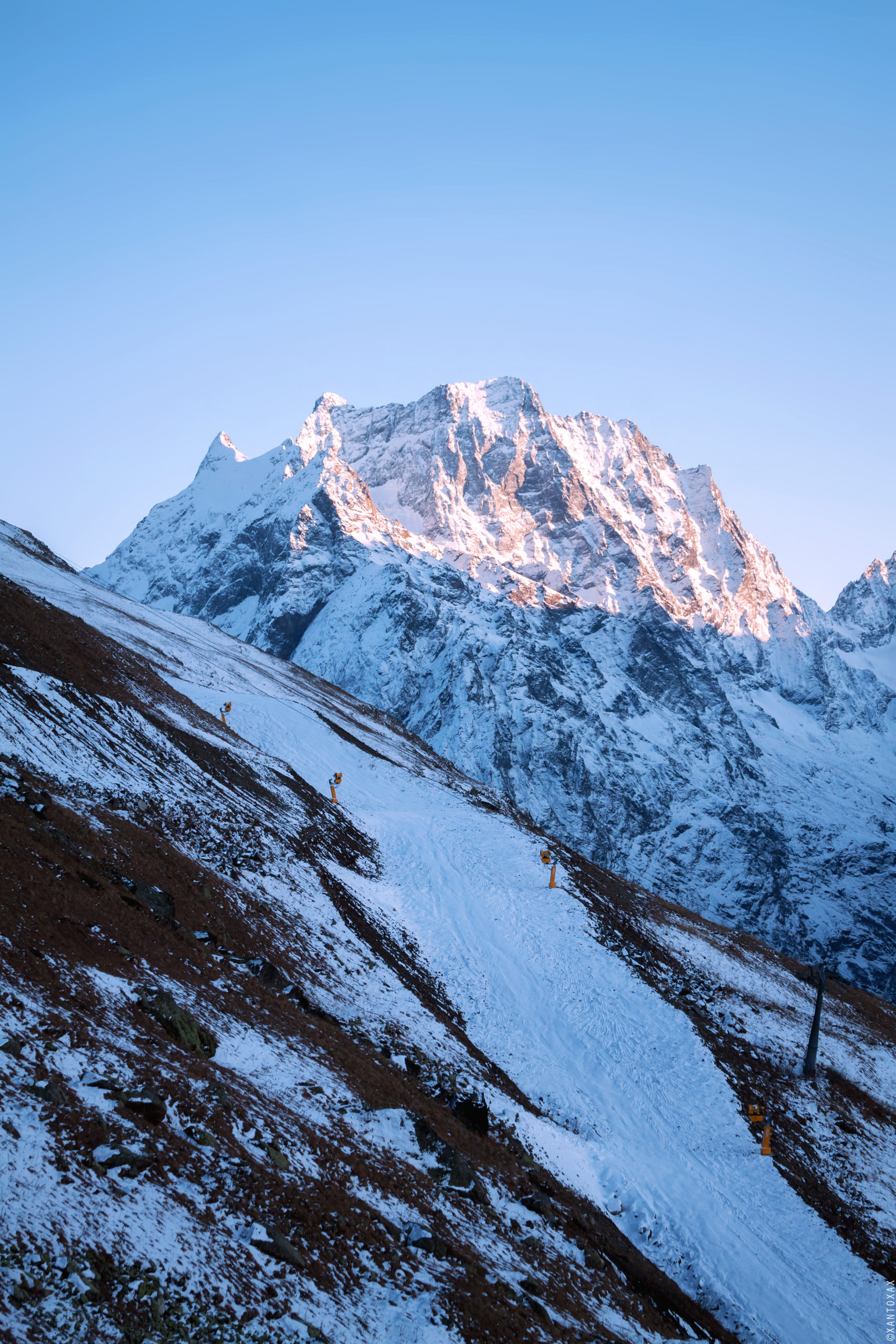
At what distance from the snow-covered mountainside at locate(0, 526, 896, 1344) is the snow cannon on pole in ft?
1.66

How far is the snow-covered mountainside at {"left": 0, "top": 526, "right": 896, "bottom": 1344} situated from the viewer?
11.0 m

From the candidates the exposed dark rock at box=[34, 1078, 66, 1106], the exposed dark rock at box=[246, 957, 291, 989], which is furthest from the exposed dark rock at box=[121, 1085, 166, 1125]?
the exposed dark rock at box=[246, 957, 291, 989]

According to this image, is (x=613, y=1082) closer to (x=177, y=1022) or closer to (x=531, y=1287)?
(x=531, y=1287)

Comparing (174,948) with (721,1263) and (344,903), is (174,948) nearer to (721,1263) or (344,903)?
(344,903)

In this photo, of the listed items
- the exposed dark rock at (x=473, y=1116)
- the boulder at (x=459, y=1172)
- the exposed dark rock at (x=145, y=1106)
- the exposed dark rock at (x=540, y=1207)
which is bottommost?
the exposed dark rock at (x=540, y=1207)

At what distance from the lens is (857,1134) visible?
89.4 ft

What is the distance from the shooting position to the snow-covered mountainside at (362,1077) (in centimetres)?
1095

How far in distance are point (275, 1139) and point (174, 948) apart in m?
5.84

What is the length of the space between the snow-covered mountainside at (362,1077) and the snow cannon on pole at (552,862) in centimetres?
51

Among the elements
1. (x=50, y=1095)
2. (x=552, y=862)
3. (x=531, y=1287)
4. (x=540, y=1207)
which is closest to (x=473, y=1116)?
(x=540, y=1207)

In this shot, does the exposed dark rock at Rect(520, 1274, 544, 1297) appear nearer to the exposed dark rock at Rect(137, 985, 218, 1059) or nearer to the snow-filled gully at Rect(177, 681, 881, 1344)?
the snow-filled gully at Rect(177, 681, 881, 1344)

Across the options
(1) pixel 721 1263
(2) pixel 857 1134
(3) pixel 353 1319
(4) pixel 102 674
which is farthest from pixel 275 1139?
(4) pixel 102 674

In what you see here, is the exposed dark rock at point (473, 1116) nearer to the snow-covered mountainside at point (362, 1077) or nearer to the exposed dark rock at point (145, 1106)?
the snow-covered mountainside at point (362, 1077)

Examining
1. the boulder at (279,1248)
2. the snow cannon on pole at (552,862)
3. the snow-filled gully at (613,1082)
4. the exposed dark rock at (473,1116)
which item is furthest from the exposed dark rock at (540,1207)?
the snow cannon on pole at (552,862)
